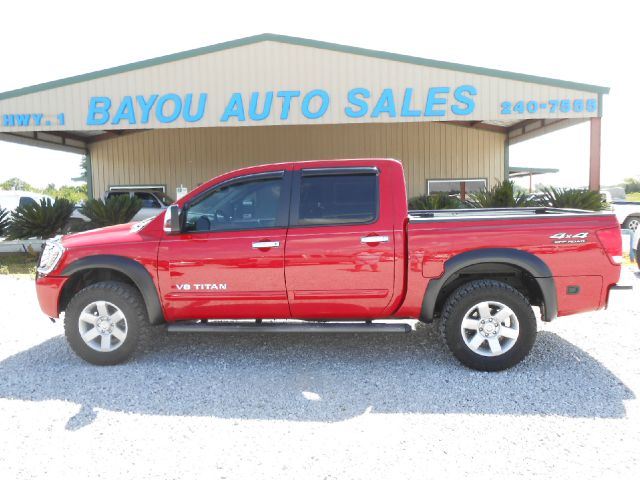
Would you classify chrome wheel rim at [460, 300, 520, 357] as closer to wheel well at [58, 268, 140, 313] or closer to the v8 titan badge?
the v8 titan badge

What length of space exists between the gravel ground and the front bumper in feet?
1.79

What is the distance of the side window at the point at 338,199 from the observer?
4.23 metres

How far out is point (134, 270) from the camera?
14.2 feet

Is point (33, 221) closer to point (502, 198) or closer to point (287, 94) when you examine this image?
point (287, 94)

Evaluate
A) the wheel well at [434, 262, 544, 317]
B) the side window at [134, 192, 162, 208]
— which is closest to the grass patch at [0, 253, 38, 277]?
the side window at [134, 192, 162, 208]

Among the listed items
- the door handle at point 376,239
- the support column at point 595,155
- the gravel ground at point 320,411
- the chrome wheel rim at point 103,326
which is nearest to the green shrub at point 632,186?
the support column at point 595,155

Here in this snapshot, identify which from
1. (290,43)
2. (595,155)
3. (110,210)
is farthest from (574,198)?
(110,210)

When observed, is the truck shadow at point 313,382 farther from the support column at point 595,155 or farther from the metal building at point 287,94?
the support column at point 595,155

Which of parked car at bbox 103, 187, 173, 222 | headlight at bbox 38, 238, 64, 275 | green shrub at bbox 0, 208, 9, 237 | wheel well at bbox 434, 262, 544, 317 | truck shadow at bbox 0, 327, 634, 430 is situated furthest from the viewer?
parked car at bbox 103, 187, 173, 222

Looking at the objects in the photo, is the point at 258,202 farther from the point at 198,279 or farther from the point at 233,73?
the point at 233,73

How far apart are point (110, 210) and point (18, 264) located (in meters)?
2.49

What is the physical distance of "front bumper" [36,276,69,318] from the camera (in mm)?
4477

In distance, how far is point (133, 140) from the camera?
683 inches

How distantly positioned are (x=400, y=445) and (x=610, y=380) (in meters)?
2.11
